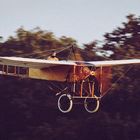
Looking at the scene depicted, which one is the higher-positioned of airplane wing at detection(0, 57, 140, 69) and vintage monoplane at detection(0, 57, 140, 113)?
airplane wing at detection(0, 57, 140, 69)

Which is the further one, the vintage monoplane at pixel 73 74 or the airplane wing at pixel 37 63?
the vintage monoplane at pixel 73 74

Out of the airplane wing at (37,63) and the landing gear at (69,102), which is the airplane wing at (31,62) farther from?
the landing gear at (69,102)

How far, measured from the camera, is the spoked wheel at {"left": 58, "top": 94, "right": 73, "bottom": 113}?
24594 millimetres

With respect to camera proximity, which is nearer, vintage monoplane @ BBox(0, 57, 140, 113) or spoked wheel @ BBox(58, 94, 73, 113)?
vintage monoplane @ BBox(0, 57, 140, 113)

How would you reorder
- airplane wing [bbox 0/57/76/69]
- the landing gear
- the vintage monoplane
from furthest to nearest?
the landing gear, the vintage monoplane, airplane wing [bbox 0/57/76/69]

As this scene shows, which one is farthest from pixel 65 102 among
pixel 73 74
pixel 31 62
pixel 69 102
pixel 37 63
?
pixel 31 62

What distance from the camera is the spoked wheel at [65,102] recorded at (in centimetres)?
2459

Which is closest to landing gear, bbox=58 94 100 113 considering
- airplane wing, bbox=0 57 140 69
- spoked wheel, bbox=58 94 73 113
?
spoked wheel, bbox=58 94 73 113

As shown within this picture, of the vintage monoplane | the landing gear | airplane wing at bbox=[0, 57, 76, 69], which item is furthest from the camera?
the landing gear

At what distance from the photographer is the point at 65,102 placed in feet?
83.6

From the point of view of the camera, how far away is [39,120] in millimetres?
56094

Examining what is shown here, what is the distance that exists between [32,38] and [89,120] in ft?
48.6

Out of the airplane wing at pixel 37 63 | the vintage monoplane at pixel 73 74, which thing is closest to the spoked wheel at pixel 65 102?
the vintage monoplane at pixel 73 74

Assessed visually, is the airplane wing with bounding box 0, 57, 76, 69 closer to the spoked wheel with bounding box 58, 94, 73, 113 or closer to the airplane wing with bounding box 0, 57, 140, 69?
the airplane wing with bounding box 0, 57, 140, 69
